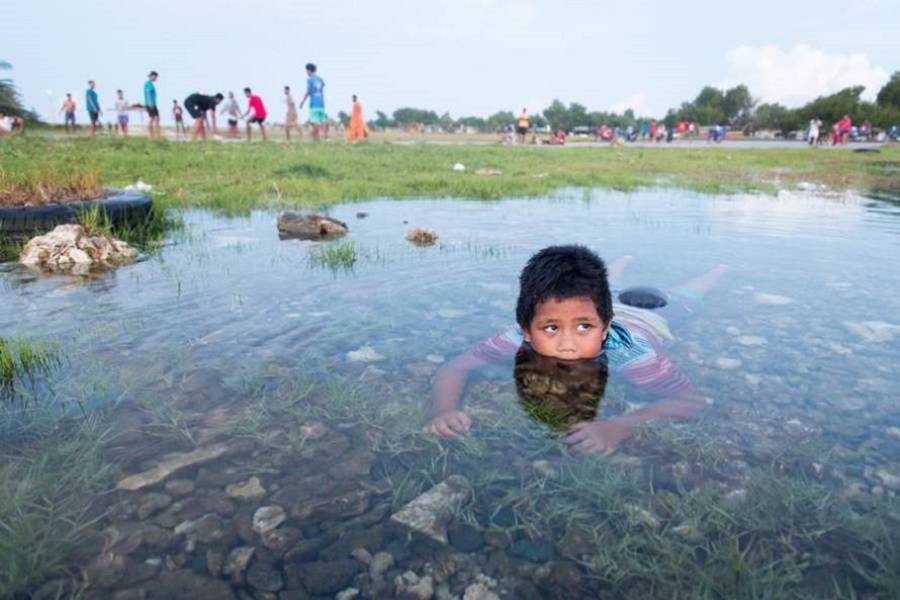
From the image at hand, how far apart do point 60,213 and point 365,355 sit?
18.2 feet

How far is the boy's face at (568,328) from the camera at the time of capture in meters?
3.49

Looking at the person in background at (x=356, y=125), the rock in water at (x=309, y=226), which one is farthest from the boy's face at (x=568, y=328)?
the person in background at (x=356, y=125)

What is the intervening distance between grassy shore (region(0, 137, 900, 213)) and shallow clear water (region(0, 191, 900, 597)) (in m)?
4.71

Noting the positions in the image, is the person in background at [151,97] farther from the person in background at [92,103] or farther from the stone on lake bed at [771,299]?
the stone on lake bed at [771,299]

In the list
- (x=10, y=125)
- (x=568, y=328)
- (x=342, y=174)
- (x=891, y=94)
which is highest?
(x=891, y=94)

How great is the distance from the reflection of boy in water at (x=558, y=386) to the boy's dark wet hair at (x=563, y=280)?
0.28m

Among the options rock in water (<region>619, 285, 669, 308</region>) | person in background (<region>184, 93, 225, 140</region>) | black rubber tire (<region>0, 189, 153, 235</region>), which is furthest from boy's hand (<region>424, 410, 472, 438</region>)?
person in background (<region>184, 93, 225, 140</region>)

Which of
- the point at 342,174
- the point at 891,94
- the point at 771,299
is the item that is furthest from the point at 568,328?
the point at 891,94

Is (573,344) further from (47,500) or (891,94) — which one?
(891,94)

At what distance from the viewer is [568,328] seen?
140 inches

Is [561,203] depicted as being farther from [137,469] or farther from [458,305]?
[137,469]

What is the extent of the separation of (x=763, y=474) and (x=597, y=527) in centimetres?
91

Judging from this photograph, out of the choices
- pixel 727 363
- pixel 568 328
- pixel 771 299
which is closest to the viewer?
pixel 568 328

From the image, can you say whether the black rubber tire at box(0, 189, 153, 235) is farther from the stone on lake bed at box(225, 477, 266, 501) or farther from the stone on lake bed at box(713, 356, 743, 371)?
the stone on lake bed at box(713, 356, 743, 371)
